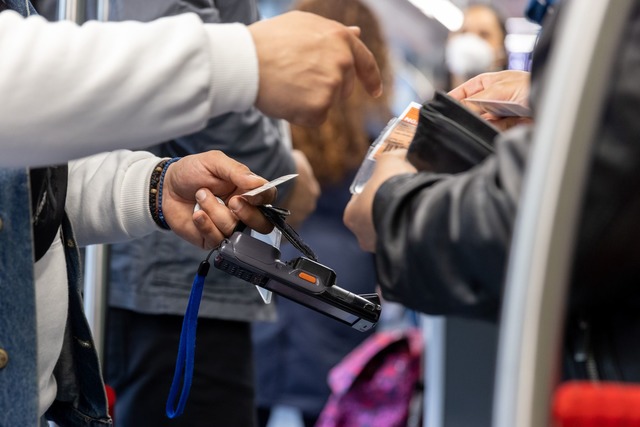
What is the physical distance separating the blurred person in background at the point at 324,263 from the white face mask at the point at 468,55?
3.35 feet

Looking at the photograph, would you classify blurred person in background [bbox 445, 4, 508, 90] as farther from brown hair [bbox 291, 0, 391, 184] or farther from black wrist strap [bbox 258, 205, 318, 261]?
black wrist strap [bbox 258, 205, 318, 261]

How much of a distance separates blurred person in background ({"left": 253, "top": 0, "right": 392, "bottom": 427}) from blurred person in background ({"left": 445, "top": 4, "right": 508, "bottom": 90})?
1024 mm

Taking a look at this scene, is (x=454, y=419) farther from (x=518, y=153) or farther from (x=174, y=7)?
(x=518, y=153)

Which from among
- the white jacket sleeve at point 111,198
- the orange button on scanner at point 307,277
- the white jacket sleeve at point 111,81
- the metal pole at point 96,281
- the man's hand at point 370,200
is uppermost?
the white jacket sleeve at point 111,81

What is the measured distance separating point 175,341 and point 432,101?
91cm

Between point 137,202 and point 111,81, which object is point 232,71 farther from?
point 137,202

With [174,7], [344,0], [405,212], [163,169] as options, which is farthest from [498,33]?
[405,212]

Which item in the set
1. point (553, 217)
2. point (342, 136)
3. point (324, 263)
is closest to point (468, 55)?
point (342, 136)

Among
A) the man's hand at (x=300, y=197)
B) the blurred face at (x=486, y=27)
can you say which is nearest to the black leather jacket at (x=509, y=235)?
the man's hand at (x=300, y=197)

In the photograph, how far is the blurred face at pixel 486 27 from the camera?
3.92 m

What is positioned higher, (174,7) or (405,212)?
(405,212)

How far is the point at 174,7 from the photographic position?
1709 millimetres

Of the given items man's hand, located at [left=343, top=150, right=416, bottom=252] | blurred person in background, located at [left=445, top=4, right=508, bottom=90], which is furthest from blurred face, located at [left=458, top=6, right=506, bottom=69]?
man's hand, located at [left=343, top=150, right=416, bottom=252]

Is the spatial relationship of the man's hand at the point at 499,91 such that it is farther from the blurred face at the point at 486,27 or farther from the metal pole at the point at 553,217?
the blurred face at the point at 486,27
